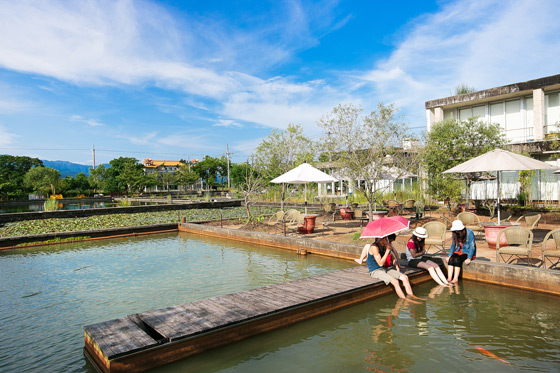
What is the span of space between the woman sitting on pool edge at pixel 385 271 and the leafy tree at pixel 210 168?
7937cm

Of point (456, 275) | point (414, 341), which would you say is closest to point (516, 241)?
point (456, 275)

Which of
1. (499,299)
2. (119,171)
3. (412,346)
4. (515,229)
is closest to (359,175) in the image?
(515,229)

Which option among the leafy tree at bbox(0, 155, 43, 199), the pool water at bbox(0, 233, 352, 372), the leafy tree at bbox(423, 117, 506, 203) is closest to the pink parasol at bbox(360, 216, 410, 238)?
the pool water at bbox(0, 233, 352, 372)

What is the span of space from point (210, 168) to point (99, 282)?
7841 centimetres

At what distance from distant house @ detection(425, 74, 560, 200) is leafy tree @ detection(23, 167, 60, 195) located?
5785cm

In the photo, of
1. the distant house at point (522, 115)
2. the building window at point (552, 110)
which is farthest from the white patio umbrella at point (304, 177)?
the building window at point (552, 110)

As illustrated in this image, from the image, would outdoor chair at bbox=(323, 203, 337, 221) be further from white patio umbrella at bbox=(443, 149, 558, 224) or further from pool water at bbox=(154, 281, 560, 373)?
pool water at bbox=(154, 281, 560, 373)

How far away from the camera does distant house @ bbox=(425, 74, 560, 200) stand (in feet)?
61.8

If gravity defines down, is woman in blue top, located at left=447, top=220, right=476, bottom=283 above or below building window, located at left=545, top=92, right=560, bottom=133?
below

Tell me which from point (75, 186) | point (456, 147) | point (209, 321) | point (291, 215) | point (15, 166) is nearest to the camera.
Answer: point (209, 321)

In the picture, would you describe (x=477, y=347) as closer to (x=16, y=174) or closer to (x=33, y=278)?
(x=33, y=278)

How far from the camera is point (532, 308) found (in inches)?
228

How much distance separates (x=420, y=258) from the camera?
7.52 metres

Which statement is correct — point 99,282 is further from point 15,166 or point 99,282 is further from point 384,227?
point 15,166
